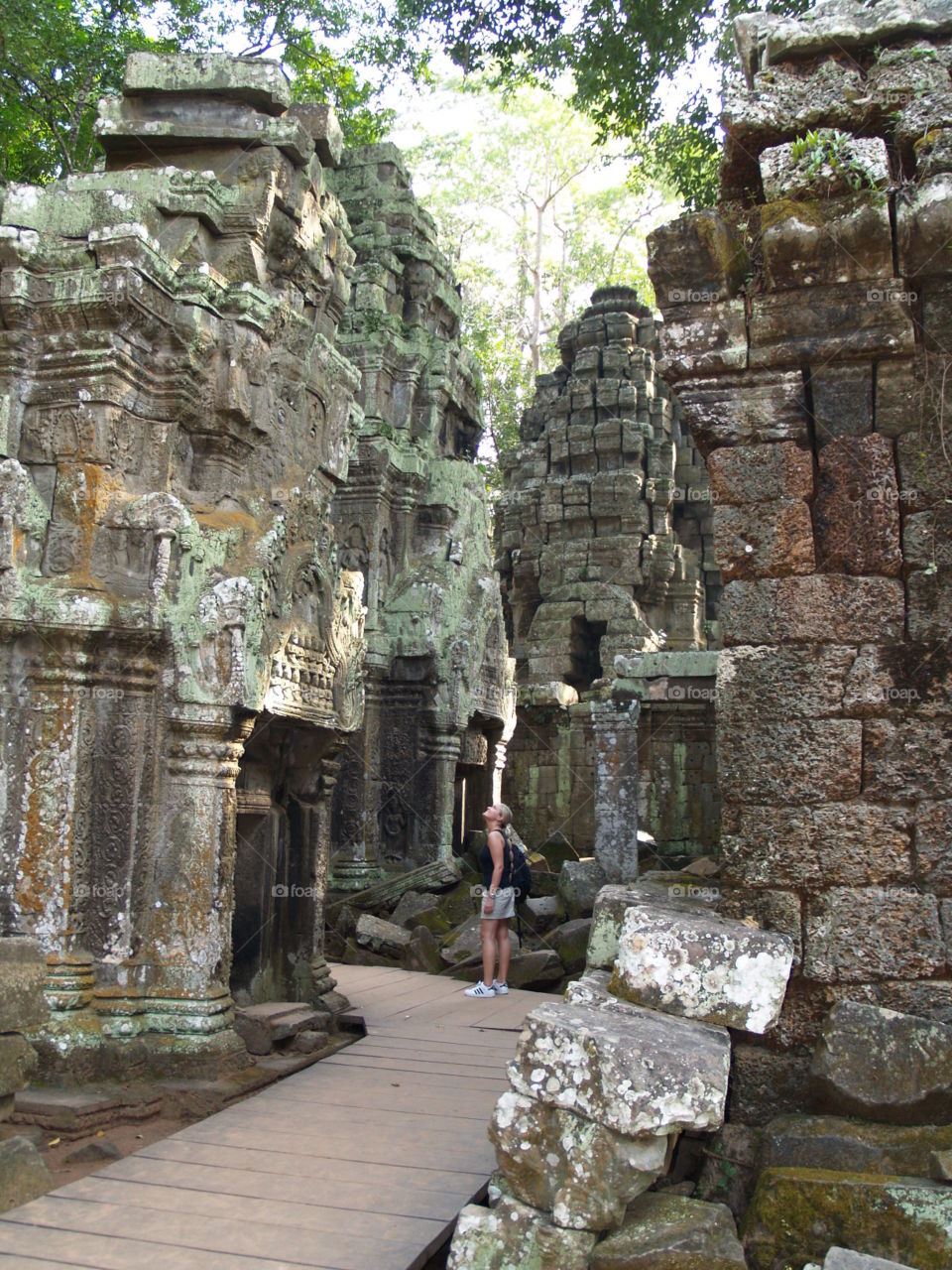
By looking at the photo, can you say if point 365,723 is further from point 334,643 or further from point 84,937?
point 84,937

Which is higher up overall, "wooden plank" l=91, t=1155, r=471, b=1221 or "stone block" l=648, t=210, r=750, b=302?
"stone block" l=648, t=210, r=750, b=302

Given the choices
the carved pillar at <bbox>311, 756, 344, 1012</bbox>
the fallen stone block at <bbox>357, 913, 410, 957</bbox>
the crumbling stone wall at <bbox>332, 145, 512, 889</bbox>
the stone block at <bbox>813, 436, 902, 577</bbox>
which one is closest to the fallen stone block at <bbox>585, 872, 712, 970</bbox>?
the stone block at <bbox>813, 436, 902, 577</bbox>

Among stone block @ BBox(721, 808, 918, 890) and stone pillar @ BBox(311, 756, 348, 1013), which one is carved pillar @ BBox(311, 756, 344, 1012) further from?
stone block @ BBox(721, 808, 918, 890)

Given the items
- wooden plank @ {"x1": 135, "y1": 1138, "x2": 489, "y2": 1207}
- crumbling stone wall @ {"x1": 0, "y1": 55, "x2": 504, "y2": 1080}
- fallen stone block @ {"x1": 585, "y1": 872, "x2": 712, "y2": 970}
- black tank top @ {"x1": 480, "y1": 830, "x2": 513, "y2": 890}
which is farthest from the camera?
black tank top @ {"x1": 480, "y1": 830, "x2": 513, "y2": 890}

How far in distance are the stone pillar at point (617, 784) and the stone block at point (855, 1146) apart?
8935 mm

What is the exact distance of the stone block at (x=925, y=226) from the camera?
12.0 feet

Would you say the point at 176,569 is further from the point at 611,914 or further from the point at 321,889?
the point at 611,914

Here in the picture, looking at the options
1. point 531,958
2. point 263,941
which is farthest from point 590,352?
point 263,941

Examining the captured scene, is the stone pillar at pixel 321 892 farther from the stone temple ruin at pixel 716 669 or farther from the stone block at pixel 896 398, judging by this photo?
the stone block at pixel 896 398

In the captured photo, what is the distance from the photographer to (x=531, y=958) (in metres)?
9.02

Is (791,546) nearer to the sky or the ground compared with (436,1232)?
nearer to the sky

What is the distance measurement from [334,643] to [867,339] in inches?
170

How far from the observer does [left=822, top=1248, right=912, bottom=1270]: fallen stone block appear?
8.89 feet

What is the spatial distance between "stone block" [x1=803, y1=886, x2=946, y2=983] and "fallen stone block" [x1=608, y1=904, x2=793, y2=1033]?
0.22m
